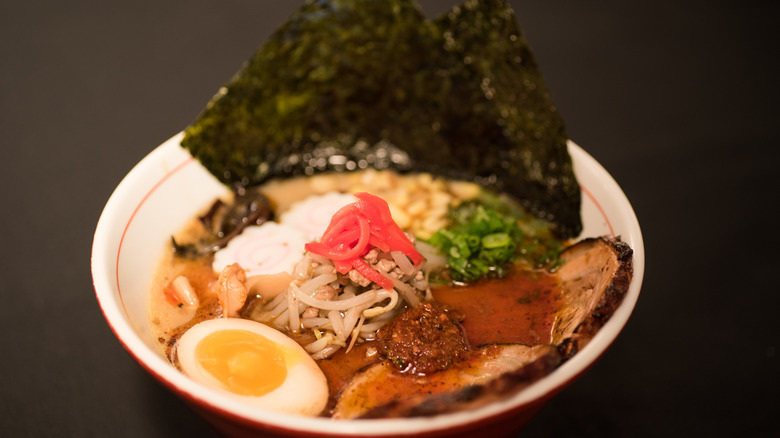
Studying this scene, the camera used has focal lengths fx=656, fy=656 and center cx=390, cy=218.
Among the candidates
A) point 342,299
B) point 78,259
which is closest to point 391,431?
point 342,299

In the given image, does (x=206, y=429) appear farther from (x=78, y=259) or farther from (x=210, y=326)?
(x=78, y=259)

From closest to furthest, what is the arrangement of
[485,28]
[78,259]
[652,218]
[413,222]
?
[485,28]
[413,222]
[78,259]
[652,218]

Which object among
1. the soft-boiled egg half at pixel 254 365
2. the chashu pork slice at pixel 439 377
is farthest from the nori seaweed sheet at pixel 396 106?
the soft-boiled egg half at pixel 254 365

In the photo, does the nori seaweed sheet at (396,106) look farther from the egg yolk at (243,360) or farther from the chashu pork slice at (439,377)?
the egg yolk at (243,360)

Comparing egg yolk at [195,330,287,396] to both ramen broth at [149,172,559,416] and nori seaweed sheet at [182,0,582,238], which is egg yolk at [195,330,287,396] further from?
nori seaweed sheet at [182,0,582,238]

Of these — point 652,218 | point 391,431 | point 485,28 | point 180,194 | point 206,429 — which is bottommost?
point 206,429

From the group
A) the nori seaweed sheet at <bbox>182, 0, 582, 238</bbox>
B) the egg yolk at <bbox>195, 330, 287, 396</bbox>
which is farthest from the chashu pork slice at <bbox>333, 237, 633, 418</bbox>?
the nori seaweed sheet at <bbox>182, 0, 582, 238</bbox>

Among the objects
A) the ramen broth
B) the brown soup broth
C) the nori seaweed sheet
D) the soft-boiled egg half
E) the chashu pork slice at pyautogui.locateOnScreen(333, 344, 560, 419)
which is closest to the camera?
the chashu pork slice at pyautogui.locateOnScreen(333, 344, 560, 419)
